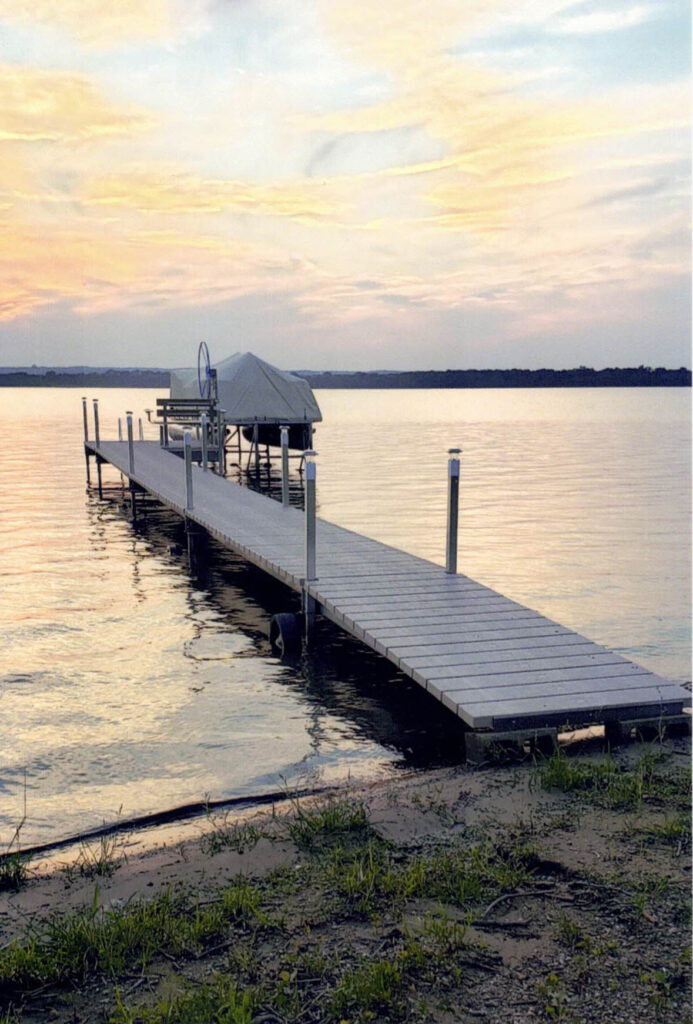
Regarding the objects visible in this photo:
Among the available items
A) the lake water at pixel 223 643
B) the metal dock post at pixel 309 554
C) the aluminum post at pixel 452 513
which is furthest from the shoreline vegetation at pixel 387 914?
the aluminum post at pixel 452 513

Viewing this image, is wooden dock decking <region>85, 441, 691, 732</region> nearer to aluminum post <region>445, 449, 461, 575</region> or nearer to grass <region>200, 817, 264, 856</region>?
aluminum post <region>445, 449, 461, 575</region>

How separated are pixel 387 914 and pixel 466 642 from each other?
401cm

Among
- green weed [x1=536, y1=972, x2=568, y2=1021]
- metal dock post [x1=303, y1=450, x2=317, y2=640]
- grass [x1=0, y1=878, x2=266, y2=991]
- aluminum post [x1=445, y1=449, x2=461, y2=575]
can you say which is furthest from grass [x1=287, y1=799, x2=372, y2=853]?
aluminum post [x1=445, y1=449, x2=461, y2=575]

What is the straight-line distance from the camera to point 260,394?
35.2m

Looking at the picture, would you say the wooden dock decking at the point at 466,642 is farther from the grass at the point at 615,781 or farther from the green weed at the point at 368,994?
the green weed at the point at 368,994

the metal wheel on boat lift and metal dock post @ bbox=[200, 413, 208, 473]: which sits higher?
metal dock post @ bbox=[200, 413, 208, 473]

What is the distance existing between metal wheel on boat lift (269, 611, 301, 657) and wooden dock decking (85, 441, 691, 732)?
0.41m

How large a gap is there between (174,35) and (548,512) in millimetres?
16166

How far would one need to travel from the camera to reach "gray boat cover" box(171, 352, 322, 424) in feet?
114

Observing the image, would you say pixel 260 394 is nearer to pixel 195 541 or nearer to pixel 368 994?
pixel 195 541

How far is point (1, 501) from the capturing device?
27.0 metres

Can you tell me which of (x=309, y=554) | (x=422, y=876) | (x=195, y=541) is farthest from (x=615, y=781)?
(x=195, y=541)

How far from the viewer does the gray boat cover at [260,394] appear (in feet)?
114

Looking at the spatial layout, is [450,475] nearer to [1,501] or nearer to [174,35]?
[174,35]
